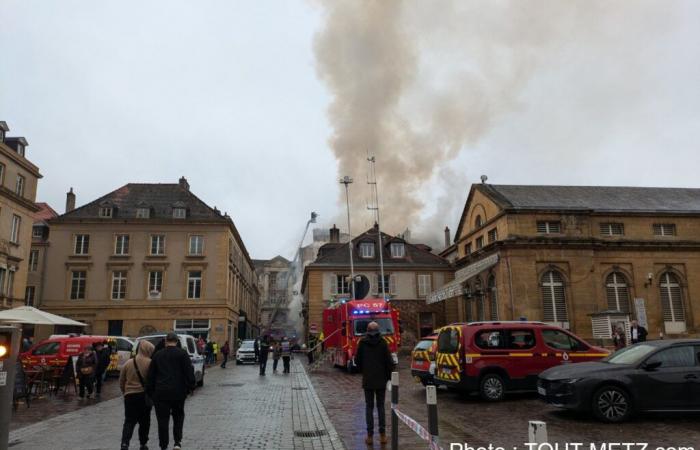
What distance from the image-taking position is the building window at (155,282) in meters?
40.1

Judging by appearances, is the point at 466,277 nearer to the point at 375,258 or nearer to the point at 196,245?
the point at 375,258

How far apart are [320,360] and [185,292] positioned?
1801 centimetres

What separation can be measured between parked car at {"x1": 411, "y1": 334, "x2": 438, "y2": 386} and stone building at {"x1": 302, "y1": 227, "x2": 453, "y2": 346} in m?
26.9

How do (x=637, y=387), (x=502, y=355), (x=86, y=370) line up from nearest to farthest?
(x=637, y=387) → (x=502, y=355) → (x=86, y=370)

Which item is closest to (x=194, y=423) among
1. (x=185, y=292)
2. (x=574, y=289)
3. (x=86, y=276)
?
(x=574, y=289)

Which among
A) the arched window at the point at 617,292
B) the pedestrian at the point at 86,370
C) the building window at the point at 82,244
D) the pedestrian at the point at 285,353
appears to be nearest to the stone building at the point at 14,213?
the building window at the point at 82,244

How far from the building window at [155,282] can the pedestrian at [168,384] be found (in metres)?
→ 34.9

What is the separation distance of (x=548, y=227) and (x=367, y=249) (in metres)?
16.9

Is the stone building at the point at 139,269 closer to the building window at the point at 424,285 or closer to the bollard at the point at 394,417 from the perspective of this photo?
the building window at the point at 424,285

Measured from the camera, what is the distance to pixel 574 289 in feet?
109

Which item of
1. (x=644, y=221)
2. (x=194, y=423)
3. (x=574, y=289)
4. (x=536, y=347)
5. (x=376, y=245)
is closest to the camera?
(x=194, y=423)

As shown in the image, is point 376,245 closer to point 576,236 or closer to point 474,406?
point 576,236

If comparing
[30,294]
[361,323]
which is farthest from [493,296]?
[30,294]

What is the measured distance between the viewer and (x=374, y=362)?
27.8 feet
